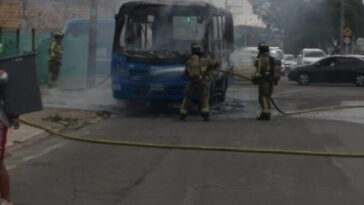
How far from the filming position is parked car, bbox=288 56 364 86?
3691cm

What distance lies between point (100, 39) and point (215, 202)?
→ 25.5m

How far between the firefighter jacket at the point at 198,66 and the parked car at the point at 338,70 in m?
19.6

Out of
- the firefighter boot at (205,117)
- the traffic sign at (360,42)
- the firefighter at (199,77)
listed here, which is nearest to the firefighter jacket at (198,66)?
the firefighter at (199,77)

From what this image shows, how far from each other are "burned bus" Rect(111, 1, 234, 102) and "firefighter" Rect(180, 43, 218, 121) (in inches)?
42.0

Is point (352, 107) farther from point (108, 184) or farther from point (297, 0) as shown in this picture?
point (108, 184)

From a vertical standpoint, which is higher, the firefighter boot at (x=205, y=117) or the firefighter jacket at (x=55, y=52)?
the firefighter jacket at (x=55, y=52)

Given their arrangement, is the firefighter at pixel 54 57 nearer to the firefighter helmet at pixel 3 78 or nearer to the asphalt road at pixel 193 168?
the asphalt road at pixel 193 168

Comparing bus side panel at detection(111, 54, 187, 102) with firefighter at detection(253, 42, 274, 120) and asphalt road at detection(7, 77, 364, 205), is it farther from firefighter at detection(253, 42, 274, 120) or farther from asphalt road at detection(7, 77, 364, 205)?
firefighter at detection(253, 42, 274, 120)

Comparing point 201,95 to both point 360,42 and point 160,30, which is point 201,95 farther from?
point 360,42

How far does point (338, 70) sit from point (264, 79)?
1888 cm

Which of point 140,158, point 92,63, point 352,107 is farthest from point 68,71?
point 140,158

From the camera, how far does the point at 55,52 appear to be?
85.4 ft

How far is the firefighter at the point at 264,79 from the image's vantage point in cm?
1872

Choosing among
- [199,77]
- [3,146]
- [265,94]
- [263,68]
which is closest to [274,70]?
[263,68]
